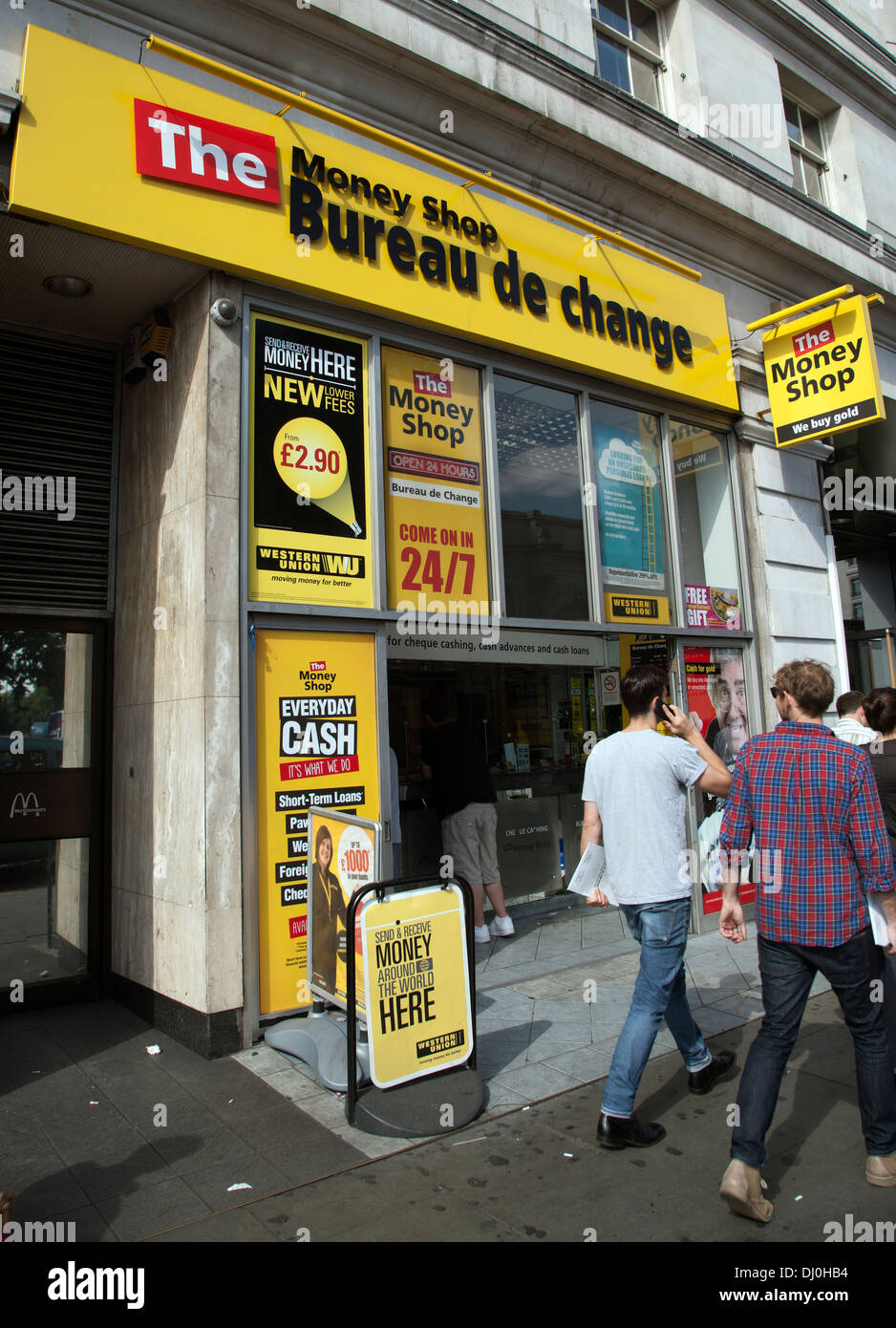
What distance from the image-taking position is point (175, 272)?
208 inches

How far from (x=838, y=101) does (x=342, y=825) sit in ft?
38.9

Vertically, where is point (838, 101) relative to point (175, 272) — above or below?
above

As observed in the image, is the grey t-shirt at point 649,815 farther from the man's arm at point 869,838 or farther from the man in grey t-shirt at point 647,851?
the man's arm at point 869,838

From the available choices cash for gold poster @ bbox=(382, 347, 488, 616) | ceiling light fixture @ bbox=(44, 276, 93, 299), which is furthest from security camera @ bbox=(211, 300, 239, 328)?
cash for gold poster @ bbox=(382, 347, 488, 616)

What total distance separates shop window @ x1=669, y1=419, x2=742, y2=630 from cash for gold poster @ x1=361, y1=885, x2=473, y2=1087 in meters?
5.07

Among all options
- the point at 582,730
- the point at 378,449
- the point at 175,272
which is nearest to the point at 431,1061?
the point at 378,449

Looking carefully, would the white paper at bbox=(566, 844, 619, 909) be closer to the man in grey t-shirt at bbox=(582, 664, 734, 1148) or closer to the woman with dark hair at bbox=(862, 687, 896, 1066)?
the man in grey t-shirt at bbox=(582, 664, 734, 1148)

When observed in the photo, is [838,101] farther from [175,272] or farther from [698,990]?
[698,990]

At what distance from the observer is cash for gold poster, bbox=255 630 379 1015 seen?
5.14 metres

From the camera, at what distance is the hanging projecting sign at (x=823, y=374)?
8.16m

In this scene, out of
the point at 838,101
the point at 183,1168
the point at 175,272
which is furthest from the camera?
the point at 838,101

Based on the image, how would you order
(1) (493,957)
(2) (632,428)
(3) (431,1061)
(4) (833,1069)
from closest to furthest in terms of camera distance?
(3) (431,1061), (4) (833,1069), (1) (493,957), (2) (632,428)

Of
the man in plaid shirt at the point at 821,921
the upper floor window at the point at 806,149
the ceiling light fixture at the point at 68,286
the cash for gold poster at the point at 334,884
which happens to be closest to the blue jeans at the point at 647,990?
the man in plaid shirt at the point at 821,921

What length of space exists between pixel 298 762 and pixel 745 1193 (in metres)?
3.29
